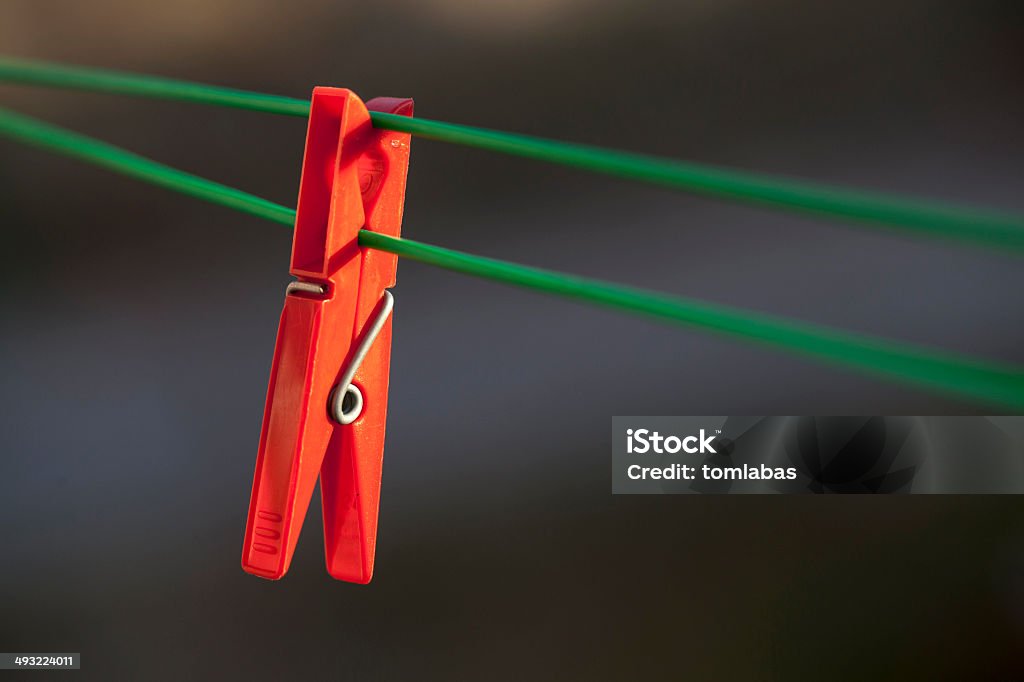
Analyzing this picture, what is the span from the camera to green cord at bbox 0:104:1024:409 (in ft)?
1.00

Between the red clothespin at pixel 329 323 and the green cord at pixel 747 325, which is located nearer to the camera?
the green cord at pixel 747 325

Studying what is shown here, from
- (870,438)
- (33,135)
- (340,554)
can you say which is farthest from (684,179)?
(870,438)

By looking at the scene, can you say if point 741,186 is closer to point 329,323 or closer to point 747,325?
point 747,325

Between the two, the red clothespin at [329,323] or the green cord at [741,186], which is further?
the red clothespin at [329,323]

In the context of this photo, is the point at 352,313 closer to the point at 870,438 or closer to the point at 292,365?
the point at 292,365

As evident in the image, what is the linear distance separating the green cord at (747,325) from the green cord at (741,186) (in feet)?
0.14

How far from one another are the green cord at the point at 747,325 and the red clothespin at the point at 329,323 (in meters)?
0.02

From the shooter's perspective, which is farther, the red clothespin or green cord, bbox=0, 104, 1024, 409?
the red clothespin

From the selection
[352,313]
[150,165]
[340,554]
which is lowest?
[340,554]

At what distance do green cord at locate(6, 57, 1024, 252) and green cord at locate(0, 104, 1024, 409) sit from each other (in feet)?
0.14

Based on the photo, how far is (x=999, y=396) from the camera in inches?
11.7

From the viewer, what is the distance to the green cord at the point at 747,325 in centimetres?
30

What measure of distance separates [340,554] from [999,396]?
0.35 meters

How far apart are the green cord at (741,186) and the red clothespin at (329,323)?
0.02 metres
